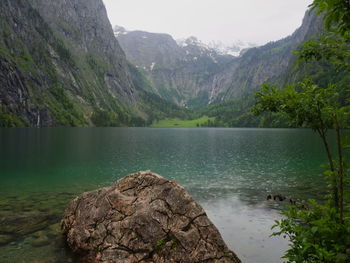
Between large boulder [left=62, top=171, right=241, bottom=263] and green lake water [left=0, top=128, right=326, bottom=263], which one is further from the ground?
large boulder [left=62, top=171, right=241, bottom=263]

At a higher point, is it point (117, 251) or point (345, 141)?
point (345, 141)

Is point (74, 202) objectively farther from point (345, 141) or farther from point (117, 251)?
point (345, 141)

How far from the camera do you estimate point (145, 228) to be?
1548 cm

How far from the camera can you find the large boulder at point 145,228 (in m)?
14.7

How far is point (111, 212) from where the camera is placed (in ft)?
56.4

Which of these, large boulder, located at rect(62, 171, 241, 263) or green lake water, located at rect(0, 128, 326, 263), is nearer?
large boulder, located at rect(62, 171, 241, 263)

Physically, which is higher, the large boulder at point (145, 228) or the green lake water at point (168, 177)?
the large boulder at point (145, 228)

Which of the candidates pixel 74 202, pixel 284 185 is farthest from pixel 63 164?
pixel 284 185

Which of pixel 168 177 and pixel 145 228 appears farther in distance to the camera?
pixel 168 177

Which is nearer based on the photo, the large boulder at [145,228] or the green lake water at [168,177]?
the large boulder at [145,228]

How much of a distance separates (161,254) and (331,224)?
9.10 m

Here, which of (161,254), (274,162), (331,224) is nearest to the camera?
(331,224)

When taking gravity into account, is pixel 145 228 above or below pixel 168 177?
above

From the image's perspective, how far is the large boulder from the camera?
1471cm
